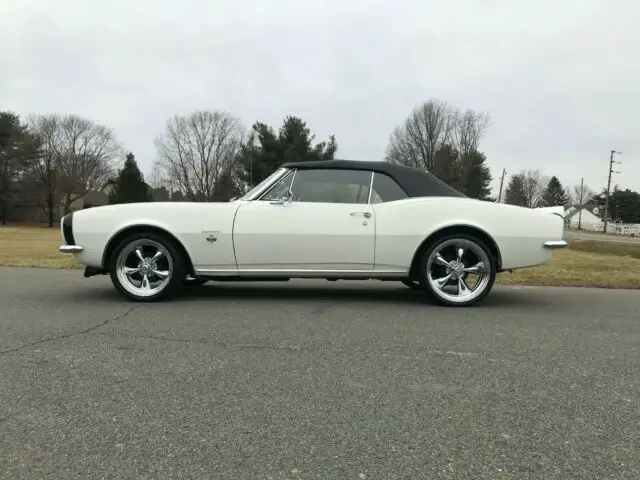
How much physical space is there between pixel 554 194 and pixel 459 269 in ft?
357

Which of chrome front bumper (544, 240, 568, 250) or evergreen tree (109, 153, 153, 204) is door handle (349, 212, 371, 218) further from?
evergreen tree (109, 153, 153, 204)

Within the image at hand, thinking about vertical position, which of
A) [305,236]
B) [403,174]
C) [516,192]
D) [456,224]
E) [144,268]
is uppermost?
[516,192]

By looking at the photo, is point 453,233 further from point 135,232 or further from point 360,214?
point 135,232

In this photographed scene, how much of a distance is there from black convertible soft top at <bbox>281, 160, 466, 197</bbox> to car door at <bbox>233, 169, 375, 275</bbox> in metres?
0.47

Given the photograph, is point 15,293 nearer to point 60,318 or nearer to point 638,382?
point 60,318

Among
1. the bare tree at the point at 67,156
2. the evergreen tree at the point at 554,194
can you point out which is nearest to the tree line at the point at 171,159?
the bare tree at the point at 67,156

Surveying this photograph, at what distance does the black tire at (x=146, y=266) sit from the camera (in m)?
5.96

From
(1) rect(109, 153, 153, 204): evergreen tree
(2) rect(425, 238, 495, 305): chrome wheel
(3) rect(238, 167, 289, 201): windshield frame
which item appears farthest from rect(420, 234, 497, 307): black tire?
(1) rect(109, 153, 153, 204): evergreen tree

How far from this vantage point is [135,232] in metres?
6.01

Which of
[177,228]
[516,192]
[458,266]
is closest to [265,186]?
[177,228]

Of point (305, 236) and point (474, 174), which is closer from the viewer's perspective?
point (305, 236)

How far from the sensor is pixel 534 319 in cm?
536

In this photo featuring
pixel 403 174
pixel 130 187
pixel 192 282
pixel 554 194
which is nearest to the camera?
pixel 403 174

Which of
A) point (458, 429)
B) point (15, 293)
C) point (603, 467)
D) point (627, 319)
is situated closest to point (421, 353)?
point (458, 429)
